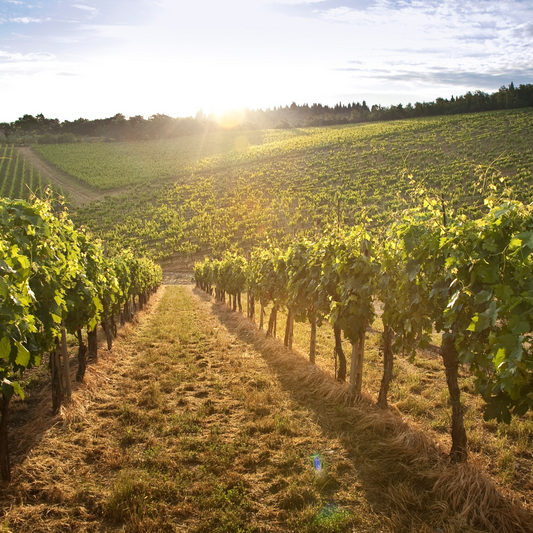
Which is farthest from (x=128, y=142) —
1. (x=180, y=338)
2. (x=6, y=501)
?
(x=6, y=501)

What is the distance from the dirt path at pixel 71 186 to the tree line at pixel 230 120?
28878 mm

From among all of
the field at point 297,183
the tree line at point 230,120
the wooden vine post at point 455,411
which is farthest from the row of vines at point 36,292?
the tree line at point 230,120

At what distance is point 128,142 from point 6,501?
12883cm

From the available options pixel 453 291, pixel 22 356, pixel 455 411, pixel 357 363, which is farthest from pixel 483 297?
pixel 22 356

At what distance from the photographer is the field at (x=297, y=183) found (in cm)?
4756

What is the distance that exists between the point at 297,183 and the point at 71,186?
43991 mm

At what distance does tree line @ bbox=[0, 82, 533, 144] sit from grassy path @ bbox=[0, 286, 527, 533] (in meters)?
96.8

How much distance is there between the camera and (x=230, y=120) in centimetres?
15025

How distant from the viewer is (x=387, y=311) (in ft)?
20.4

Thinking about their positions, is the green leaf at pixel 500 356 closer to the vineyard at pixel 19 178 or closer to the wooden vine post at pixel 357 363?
the wooden vine post at pixel 357 363

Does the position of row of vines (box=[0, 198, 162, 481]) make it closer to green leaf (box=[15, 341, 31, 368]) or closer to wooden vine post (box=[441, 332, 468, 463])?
green leaf (box=[15, 341, 31, 368])

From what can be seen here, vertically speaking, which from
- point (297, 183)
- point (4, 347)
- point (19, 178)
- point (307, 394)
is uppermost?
point (19, 178)

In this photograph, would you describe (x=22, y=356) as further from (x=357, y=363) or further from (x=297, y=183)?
(x=297, y=183)

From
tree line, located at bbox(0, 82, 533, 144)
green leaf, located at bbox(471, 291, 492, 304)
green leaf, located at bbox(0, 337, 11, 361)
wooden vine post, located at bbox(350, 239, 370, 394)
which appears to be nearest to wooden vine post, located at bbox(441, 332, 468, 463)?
green leaf, located at bbox(471, 291, 492, 304)
